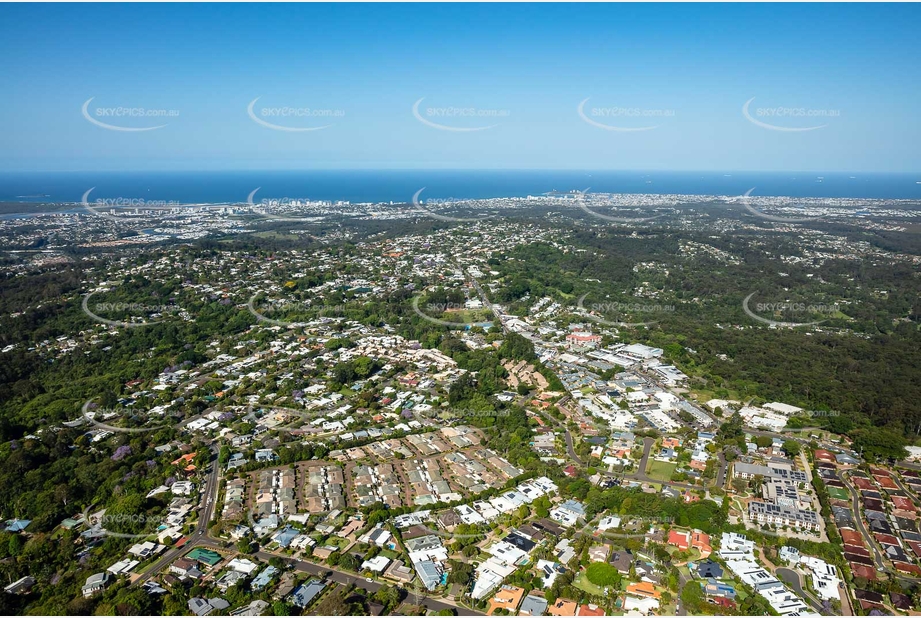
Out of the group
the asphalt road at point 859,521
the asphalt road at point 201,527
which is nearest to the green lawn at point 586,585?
the asphalt road at point 859,521

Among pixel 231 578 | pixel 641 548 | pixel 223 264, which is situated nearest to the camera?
pixel 231 578

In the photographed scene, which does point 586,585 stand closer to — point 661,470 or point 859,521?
point 661,470

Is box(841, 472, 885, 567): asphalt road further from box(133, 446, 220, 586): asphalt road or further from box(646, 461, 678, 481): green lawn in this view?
box(133, 446, 220, 586): asphalt road

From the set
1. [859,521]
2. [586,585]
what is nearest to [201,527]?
[586,585]

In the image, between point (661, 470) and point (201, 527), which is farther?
point (661, 470)

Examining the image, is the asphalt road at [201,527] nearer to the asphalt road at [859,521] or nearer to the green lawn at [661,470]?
the green lawn at [661,470]

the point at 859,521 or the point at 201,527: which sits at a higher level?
the point at 201,527

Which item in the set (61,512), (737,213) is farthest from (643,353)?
(737,213)

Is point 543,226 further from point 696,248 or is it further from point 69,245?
point 69,245
